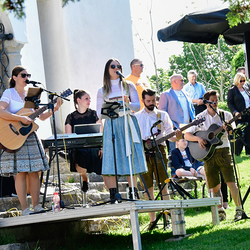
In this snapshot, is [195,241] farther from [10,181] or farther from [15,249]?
[10,181]

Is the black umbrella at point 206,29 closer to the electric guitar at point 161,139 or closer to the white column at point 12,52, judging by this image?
the electric guitar at point 161,139

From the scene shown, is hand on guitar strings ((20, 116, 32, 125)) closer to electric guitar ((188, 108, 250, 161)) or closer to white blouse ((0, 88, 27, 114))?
white blouse ((0, 88, 27, 114))

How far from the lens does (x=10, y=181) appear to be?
727cm

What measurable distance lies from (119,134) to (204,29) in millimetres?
2143

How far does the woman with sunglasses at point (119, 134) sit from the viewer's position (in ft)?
19.2

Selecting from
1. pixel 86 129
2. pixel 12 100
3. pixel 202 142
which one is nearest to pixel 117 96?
pixel 86 129

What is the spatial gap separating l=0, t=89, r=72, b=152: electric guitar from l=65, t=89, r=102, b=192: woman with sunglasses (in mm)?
1709

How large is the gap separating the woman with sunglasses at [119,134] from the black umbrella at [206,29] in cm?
119

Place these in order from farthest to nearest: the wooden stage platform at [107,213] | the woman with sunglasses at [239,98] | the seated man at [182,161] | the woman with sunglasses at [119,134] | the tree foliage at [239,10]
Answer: the woman with sunglasses at [239,98]
the seated man at [182,161]
the woman with sunglasses at [119,134]
the wooden stage platform at [107,213]
the tree foliage at [239,10]

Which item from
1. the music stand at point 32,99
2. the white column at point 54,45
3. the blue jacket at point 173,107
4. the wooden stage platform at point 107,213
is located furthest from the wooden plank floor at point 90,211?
the white column at point 54,45

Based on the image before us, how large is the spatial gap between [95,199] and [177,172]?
1.61 m

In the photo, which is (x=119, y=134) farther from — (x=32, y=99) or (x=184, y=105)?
(x=184, y=105)

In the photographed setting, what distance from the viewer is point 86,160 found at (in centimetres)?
730

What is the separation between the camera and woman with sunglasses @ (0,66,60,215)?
216 inches
